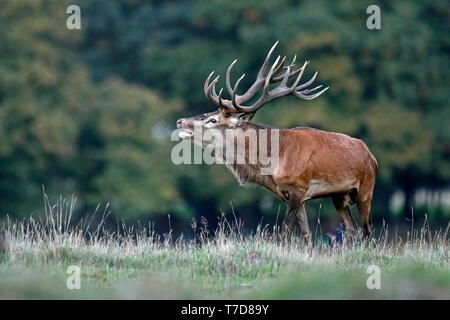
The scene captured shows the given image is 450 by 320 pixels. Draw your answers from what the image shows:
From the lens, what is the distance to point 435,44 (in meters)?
32.3

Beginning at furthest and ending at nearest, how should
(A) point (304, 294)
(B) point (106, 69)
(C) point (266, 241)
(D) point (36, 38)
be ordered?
(B) point (106, 69), (D) point (36, 38), (C) point (266, 241), (A) point (304, 294)

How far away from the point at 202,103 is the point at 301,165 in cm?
2207

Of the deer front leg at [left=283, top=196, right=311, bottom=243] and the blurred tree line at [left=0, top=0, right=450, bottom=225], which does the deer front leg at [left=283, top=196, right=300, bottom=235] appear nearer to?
the deer front leg at [left=283, top=196, right=311, bottom=243]

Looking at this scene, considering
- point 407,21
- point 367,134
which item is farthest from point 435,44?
point 367,134

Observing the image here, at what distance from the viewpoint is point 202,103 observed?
111 feet

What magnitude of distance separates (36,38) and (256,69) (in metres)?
7.63

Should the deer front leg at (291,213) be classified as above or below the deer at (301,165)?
below

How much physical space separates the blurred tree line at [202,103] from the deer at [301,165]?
56.2ft

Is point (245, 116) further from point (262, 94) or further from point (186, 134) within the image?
point (186, 134)

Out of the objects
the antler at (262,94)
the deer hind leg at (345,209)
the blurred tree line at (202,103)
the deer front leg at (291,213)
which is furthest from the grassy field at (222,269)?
the blurred tree line at (202,103)

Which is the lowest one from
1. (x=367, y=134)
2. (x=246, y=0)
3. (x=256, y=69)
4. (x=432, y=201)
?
(x=432, y=201)

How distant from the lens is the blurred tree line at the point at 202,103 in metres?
29.5

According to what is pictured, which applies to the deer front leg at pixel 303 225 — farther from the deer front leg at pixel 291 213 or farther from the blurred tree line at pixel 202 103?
the blurred tree line at pixel 202 103
